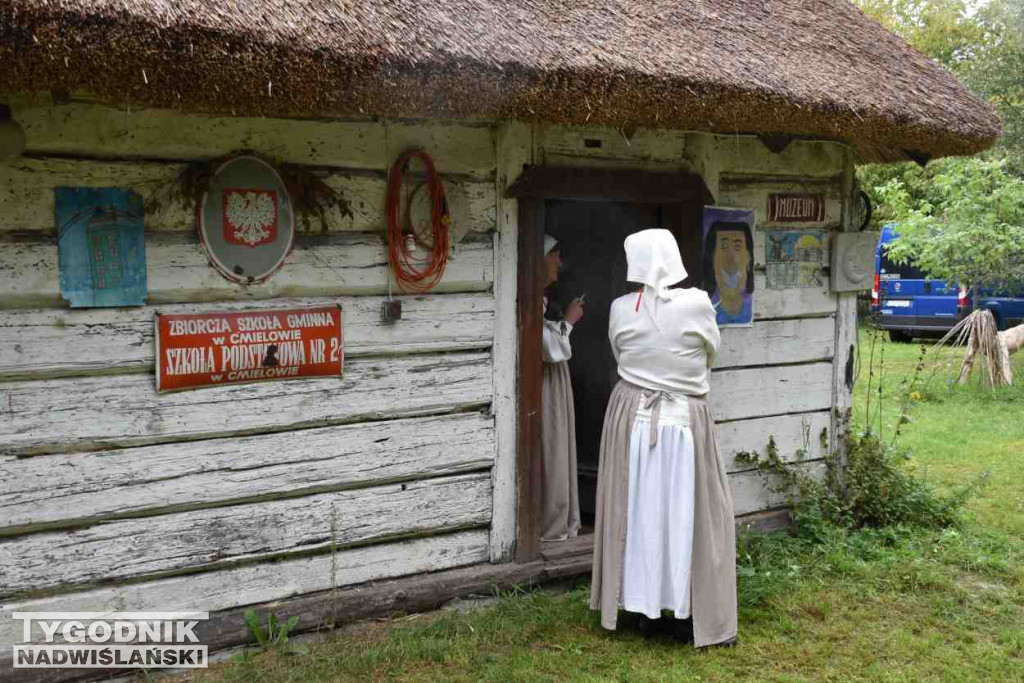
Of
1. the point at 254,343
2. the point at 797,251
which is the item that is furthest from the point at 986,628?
the point at 254,343

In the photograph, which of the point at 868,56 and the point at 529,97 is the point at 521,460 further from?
the point at 868,56

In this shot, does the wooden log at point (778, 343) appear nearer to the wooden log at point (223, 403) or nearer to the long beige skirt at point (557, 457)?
the long beige skirt at point (557, 457)

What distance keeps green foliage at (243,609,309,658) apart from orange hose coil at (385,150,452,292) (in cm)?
152

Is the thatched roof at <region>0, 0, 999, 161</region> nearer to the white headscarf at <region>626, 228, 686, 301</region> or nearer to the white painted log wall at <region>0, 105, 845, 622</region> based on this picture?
the white painted log wall at <region>0, 105, 845, 622</region>

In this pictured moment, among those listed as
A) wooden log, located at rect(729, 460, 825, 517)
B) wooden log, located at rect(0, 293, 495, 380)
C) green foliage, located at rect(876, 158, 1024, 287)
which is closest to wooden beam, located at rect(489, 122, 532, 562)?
wooden log, located at rect(0, 293, 495, 380)

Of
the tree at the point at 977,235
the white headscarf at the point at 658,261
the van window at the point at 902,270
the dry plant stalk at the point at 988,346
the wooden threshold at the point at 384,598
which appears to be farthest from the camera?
the van window at the point at 902,270

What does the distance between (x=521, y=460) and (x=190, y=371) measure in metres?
1.67

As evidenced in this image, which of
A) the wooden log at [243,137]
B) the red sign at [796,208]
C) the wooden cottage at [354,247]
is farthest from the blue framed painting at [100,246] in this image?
the red sign at [796,208]

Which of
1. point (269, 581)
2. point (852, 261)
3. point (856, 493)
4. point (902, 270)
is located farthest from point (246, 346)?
point (902, 270)

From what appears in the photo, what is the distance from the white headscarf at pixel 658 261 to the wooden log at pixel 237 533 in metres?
1.23

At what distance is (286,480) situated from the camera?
14.1 ft

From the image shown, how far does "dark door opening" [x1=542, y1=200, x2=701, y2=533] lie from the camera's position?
648 cm

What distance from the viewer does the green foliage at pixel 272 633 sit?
13.8 ft

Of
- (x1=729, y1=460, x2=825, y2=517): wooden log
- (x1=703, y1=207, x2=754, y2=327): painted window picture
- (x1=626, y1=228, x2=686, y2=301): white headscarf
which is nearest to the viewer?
(x1=626, y1=228, x2=686, y2=301): white headscarf
